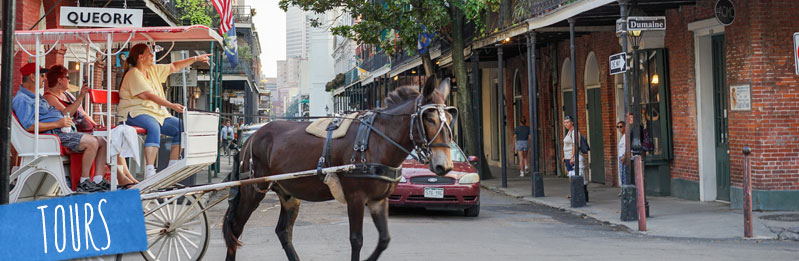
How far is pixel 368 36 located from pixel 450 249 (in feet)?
44.7

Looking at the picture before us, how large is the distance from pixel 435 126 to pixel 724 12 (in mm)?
8844

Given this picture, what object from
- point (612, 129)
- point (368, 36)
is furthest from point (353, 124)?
point (368, 36)

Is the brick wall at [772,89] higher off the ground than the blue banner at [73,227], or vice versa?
the brick wall at [772,89]

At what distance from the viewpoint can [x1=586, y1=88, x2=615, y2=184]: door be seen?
68.0ft

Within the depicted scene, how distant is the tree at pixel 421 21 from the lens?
21.2 metres

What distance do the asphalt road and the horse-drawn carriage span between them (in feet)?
5.12

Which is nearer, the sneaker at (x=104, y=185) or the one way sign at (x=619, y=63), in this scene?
the sneaker at (x=104, y=185)

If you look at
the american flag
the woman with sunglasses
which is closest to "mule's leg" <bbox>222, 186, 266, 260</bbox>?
the woman with sunglasses

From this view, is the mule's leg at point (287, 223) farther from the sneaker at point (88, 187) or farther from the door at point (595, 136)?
the door at point (595, 136)

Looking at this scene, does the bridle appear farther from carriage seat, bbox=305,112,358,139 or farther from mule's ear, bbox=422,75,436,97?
carriage seat, bbox=305,112,358,139

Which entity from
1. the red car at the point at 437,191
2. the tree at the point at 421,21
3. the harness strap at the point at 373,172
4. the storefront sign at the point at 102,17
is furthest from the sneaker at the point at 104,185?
the tree at the point at 421,21

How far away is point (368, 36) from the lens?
74.5ft

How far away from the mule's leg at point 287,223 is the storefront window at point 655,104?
32.1 feet

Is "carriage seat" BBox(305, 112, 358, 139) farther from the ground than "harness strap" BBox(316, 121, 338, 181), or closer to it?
farther from the ground
